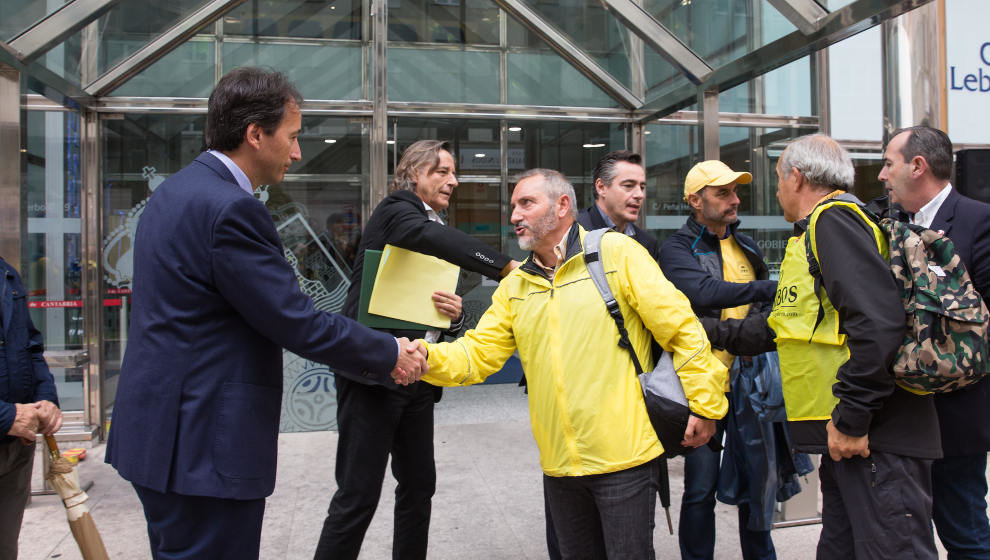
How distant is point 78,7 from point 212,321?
3830 mm

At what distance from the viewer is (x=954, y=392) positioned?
262 centimetres

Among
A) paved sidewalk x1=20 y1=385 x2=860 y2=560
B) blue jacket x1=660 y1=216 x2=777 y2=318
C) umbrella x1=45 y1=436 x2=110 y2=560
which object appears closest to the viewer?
umbrella x1=45 y1=436 x2=110 y2=560

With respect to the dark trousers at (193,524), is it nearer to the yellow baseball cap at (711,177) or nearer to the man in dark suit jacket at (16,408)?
the man in dark suit jacket at (16,408)

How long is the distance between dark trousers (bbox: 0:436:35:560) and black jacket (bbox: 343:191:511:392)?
137cm

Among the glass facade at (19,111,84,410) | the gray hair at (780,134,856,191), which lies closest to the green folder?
the gray hair at (780,134,856,191)

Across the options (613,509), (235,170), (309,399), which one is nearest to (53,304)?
(309,399)

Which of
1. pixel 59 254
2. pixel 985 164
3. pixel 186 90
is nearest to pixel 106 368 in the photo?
pixel 59 254

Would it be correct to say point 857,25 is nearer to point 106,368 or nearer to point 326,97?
point 326,97

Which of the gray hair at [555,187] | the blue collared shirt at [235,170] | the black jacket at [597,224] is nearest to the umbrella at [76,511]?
the blue collared shirt at [235,170]

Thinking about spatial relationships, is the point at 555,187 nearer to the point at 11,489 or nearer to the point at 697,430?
the point at 697,430

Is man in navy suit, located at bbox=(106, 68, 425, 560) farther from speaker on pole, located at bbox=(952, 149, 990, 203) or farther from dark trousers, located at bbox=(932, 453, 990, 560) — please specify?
speaker on pole, located at bbox=(952, 149, 990, 203)

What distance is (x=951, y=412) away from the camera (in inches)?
102

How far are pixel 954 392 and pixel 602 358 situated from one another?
1.42m

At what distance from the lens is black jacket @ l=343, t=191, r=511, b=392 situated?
2.93 metres
